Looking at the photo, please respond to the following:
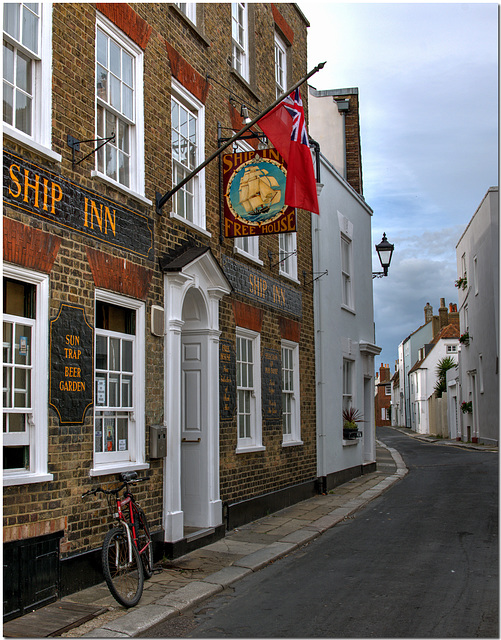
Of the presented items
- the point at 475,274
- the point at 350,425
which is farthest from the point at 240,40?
the point at 475,274

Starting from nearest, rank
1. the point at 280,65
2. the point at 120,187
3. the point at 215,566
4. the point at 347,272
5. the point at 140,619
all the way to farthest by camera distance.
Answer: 1. the point at 140,619
2. the point at 120,187
3. the point at 215,566
4. the point at 280,65
5. the point at 347,272

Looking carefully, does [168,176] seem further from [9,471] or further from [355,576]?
[355,576]

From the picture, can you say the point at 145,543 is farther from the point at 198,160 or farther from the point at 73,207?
the point at 198,160

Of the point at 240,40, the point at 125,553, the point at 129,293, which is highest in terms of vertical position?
the point at 240,40

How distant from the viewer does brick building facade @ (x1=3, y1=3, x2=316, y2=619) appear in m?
6.77

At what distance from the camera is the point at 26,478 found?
6.48 metres

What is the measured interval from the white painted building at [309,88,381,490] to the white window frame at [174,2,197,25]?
19.6 feet

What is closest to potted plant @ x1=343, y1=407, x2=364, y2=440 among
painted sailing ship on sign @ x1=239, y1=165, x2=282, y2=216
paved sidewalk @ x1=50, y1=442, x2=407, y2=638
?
paved sidewalk @ x1=50, y1=442, x2=407, y2=638

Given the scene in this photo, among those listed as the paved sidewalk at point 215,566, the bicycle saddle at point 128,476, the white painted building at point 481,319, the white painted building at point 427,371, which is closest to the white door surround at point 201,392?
the paved sidewalk at point 215,566

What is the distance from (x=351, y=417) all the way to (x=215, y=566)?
10.0 metres

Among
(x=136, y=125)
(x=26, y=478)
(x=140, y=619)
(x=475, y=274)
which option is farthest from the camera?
(x=475, y=274)

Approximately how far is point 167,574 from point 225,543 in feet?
6.67

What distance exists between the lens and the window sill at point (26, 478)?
20.5 feet

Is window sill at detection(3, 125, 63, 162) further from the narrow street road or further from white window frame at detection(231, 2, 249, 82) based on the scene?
white window frame at detection(231, 2, 249, 82)
